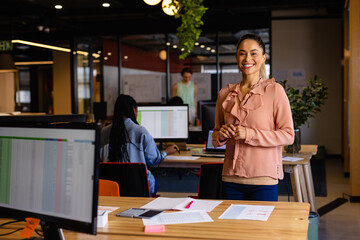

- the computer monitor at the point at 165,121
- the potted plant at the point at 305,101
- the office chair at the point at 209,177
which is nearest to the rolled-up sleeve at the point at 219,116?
the office chair at the point at 209,177

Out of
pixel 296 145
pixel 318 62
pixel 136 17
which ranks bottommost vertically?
pixel 296 145

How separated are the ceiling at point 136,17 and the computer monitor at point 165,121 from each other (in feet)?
13.4

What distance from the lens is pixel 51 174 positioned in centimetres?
169

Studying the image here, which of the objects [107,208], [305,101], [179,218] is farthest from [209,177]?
[305,101]

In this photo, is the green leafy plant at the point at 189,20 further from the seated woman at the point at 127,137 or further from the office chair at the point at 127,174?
the office chair at the point at 127,174

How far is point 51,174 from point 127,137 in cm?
221

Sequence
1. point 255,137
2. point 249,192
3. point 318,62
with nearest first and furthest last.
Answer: point 255,137 < point 249,192 < point 318,62

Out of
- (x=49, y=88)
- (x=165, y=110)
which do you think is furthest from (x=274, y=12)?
(x=49, y=88)

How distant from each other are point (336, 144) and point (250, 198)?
323 inches

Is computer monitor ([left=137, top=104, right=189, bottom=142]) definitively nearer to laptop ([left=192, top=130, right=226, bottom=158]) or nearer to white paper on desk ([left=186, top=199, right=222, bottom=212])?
laptop ([left=192, top=130, right=226, bottom=158])

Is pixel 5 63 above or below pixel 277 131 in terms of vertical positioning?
above

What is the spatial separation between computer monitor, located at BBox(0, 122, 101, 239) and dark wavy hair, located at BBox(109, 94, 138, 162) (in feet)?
6.48

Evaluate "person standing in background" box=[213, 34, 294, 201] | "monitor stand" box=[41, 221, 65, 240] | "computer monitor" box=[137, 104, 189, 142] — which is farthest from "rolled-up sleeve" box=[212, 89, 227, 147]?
"computer monitor" box=[137, 104, 189, 142]

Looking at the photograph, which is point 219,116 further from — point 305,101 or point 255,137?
point 305,101
